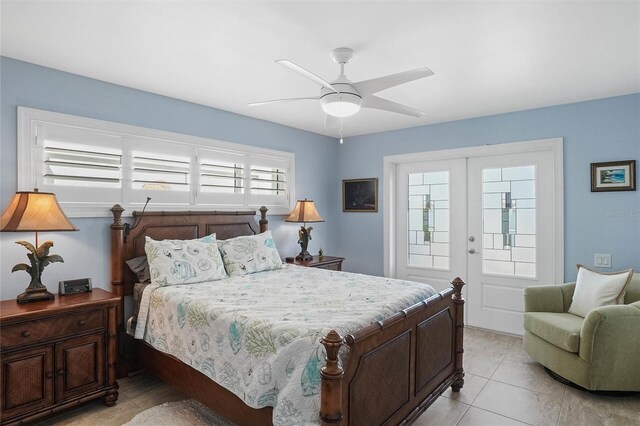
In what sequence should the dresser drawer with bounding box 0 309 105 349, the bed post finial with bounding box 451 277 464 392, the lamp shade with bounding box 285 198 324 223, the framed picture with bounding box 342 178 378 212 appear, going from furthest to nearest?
the framed picture with bounding box 342 178 378 212 < the lamp shade with bounding box 285 198 324 223 < the bed post finial with bounding box 451 277 464 392 < the dresser drawer with bounding box 0 309 105 349

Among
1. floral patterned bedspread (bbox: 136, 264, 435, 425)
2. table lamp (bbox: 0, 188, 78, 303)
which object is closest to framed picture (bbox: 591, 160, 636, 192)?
floral patterned bedspread (bbox: 136, 264, 435, 425)

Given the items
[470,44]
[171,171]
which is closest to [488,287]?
[470,44]

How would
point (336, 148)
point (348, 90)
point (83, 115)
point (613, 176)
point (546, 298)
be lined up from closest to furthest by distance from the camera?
point (348, 90) < point (83, 115) < point (546, 298) < point (613, 176) < point (336, 148)

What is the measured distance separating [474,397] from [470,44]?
251 centimetres

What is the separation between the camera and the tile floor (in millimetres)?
2424

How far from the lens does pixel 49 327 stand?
2324 mm

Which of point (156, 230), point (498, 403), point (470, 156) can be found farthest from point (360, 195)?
point (498, 403)

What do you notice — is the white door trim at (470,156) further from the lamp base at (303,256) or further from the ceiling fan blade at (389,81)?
the ceiling fan blade at (389,81)

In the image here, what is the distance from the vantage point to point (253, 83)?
3061 mm

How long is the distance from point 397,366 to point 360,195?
3.30 meters

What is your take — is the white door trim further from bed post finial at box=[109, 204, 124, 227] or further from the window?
bed post finial at box=[109, 204, 124, 227]

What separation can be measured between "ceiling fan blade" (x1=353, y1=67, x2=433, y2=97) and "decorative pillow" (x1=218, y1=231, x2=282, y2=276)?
1.85 metres

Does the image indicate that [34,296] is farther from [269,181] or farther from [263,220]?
[269,181]

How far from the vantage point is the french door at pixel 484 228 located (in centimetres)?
389
